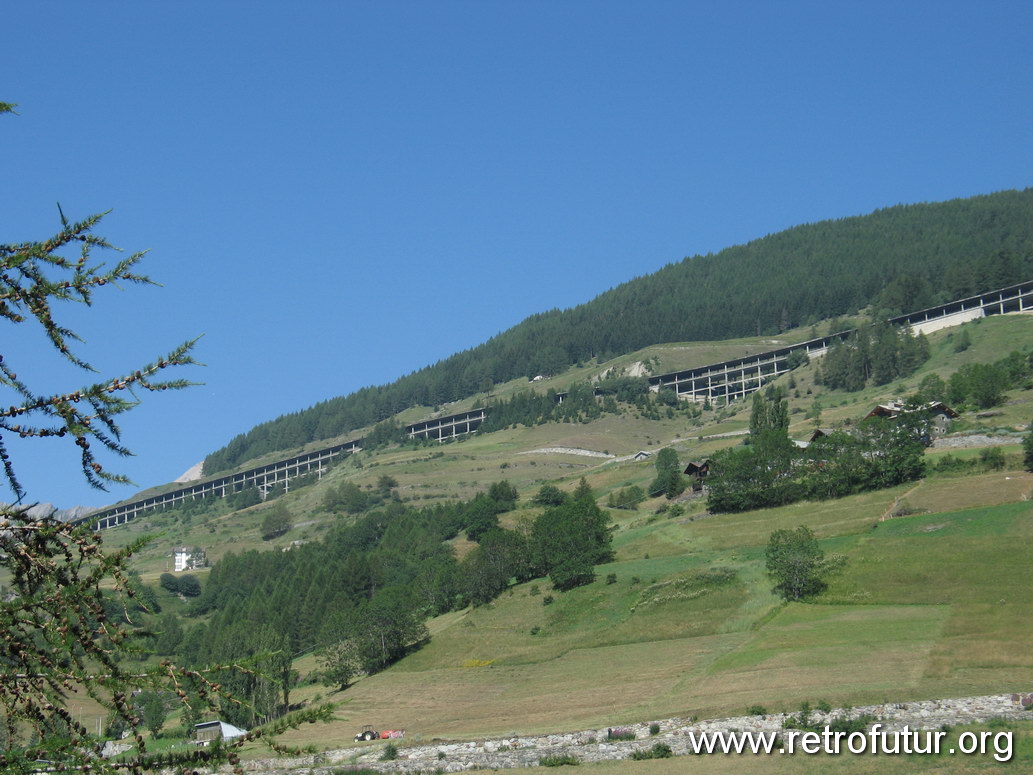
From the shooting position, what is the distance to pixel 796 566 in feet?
261

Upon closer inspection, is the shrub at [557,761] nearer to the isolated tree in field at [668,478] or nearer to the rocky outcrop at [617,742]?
the rocky outcrop at [617,742]

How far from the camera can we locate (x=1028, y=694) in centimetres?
4838

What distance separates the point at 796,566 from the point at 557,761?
35941 mm

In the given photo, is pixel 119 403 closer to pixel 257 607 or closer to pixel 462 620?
pixel 462 620

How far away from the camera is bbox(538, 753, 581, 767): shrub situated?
48.7 metres

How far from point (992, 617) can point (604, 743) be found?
27.1m

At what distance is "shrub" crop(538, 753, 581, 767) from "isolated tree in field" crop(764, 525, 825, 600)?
34280mm

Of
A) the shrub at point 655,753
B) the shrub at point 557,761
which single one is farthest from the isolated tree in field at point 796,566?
the shrub at point 557,761

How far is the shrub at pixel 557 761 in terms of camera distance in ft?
160

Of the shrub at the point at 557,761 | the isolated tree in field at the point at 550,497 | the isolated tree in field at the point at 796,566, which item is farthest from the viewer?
the isolated tree in field at the point at 550,497

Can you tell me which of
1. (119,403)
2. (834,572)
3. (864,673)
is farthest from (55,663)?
(834,572)

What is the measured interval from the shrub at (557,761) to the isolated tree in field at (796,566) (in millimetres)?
34280

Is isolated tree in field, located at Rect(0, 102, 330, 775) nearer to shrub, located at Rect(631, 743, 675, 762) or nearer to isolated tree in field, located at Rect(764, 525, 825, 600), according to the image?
shrub, located at Rect(631, 743, 675, 762)

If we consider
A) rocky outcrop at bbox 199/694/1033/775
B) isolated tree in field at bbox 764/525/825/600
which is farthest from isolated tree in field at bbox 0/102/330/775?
isolated tree in field at bbox 764/525/825/600
